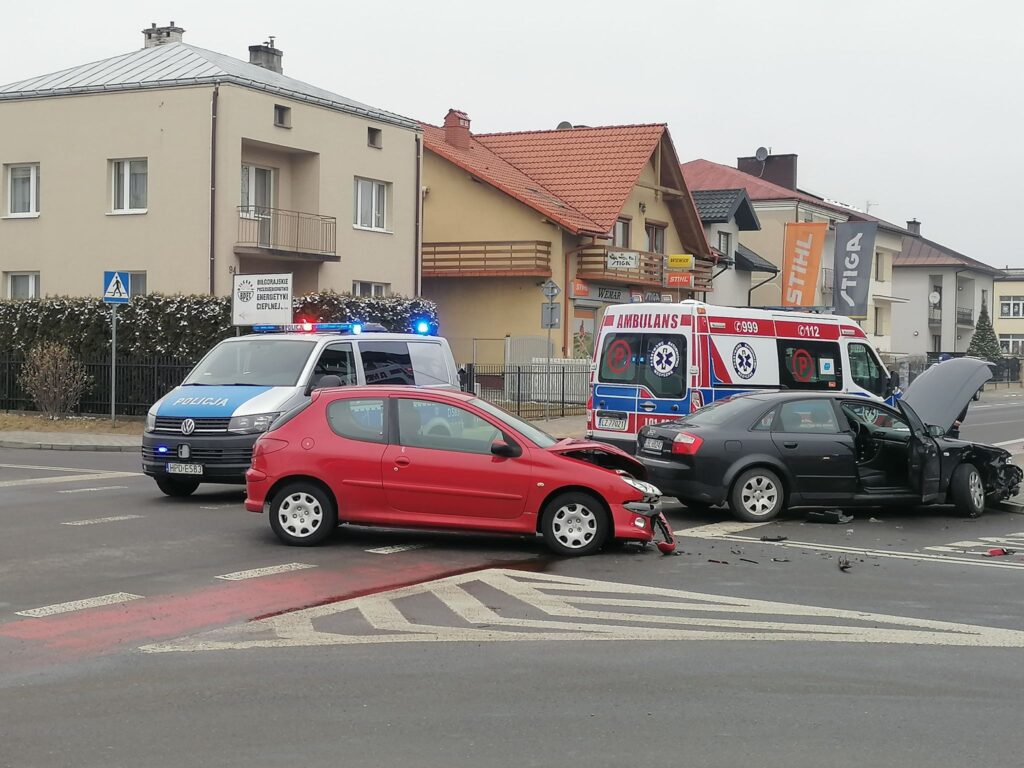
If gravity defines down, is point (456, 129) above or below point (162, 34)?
below

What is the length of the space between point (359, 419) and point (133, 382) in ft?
55.4

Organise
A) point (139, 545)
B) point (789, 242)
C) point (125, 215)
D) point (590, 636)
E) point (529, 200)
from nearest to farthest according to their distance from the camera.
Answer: point (590, 636) < point (139, 545) < point (125, 215) < point (529, 200) < point (789, 242)

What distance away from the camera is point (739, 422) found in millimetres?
13711

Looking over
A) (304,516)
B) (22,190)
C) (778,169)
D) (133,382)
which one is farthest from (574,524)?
(778,169)

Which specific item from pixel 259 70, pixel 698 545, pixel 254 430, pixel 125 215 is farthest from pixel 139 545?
pixel 259 70

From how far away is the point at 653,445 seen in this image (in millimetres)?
14094

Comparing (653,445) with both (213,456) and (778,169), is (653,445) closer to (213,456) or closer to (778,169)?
(213,456)

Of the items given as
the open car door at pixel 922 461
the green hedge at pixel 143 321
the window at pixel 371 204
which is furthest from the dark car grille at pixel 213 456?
the window at pixel 371 204

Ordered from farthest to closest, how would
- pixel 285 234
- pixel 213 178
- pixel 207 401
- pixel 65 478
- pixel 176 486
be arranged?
pixel 285 234 < pixel 213 178 < pixel 65 478 < pixel 176 486 < pixel 207 401

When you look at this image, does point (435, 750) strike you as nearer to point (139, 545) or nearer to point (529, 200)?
point (139, 545)

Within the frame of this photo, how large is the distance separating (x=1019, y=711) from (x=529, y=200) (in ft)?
116

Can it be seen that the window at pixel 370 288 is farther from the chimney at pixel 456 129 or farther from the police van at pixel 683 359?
the police van at pixel 683 359

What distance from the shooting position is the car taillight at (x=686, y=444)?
533 inches

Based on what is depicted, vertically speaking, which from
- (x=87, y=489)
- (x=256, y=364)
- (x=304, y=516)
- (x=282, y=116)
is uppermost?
(x=282, y=116)
